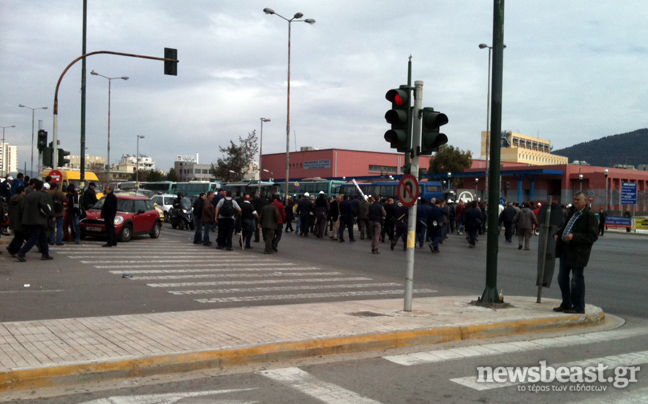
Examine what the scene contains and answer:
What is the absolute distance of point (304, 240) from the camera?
2567 centimetres

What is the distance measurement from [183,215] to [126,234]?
30.2ft

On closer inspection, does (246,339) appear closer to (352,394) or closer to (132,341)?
(132,341)

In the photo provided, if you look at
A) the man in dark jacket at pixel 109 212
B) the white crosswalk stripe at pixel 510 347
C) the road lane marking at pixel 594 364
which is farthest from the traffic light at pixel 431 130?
the man in dark jacket at pixel 109 212

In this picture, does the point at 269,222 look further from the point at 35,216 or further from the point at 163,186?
the point at 163,186

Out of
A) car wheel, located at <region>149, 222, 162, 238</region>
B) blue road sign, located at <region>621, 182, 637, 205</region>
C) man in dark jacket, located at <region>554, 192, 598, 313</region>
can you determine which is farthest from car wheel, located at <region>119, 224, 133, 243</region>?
blue road sign, located at <region>621, 182, 637, 205</region>

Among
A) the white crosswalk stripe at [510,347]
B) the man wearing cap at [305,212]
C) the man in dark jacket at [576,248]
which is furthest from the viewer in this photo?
the man wearing cap at [305,212]

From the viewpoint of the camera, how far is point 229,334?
721 cm

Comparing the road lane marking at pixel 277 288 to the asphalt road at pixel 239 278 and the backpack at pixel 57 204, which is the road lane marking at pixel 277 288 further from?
the backpack at pixel 57 204

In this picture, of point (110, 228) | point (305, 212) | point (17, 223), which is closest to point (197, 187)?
point (305, 212)

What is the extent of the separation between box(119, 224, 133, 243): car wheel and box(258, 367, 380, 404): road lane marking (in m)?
16.2

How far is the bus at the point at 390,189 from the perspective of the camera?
48562 millimetres

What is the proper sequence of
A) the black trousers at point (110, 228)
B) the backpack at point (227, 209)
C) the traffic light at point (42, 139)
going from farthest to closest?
the traffic light at point (42, 139) → the backpack at point (227, 209) → the black trousers at point (110, 228)

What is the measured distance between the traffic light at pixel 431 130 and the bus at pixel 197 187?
4960 cm

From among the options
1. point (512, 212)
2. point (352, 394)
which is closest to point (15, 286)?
point (352, 394)
